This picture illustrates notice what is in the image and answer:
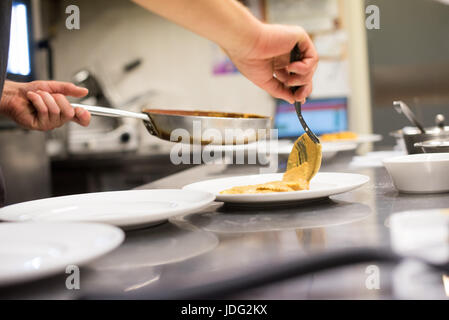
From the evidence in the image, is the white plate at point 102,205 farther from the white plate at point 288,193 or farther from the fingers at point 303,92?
the fingers at point 303,92

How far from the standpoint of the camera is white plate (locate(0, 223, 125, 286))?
15.4 inches

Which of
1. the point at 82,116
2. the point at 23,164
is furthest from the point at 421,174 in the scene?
the point at 23,164

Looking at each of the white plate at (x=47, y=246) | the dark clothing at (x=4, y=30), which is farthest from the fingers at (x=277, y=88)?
the white plate at (x=47, y=246)

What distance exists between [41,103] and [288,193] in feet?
2.29

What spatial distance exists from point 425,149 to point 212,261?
70cm

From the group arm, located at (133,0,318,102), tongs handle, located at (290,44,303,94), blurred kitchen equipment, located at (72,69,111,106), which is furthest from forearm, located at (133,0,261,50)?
blurred kitchen equipment, located at (72,69,111,106)

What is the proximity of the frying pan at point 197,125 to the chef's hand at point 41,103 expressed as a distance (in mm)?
101

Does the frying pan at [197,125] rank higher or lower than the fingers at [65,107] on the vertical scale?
lower

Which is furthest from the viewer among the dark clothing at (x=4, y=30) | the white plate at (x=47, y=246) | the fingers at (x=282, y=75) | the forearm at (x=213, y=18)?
the fingers at (x=282, y=75)

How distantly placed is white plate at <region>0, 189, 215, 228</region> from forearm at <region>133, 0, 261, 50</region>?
0.28 metres

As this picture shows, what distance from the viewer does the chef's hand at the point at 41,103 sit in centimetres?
117

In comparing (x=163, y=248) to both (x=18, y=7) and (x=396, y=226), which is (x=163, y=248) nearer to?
(x=396, y=226)

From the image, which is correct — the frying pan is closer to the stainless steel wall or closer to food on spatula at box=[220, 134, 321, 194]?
food on spatula at box=[220, 134, 321, 194]
